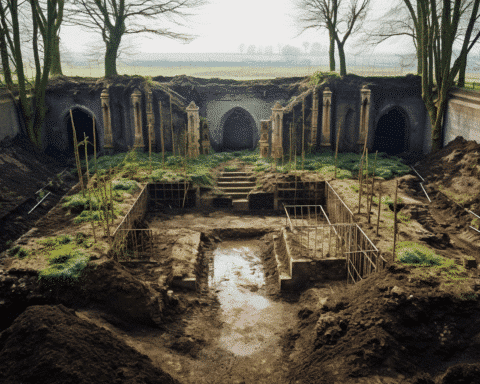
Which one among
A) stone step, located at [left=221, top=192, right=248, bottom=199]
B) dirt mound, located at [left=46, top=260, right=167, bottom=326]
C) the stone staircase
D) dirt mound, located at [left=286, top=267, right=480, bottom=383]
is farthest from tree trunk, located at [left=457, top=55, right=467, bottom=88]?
dirt mound, located at [left=46, top=260, right=167, bottom=326]

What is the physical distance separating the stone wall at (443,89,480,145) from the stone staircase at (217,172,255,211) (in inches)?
412

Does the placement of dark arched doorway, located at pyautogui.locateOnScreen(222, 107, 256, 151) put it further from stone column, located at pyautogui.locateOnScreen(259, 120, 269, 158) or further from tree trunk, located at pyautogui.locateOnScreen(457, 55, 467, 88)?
tree trunk, located at pyautogui.locateOnScreen(457, 55, 467, 88)

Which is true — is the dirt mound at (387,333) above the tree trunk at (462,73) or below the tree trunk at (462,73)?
below

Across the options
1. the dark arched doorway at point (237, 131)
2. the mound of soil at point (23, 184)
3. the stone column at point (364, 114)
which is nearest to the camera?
the mound of soil at point (23, 184)

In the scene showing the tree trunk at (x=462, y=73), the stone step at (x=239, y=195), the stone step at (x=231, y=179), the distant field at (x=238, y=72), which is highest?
the distant field at (x=238, y=72)

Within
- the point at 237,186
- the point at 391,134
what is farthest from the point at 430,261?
the point at 391,134

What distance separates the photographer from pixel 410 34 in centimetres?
2969

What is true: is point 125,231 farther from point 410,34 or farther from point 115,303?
point 410,34

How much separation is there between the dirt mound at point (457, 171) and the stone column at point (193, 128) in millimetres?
11836

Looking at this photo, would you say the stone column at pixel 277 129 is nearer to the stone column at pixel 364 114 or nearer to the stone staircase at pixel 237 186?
the stone staircase at pixel 237 186

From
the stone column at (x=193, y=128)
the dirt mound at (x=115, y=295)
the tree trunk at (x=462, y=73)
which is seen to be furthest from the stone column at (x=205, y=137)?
the dirt mound at (x=115, y=295)

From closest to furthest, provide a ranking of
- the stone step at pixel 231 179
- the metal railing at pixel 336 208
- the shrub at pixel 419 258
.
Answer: the shrub at pixel 419 258 → the metal railing at pixel 336 208 → the stone step at pixel 231 179

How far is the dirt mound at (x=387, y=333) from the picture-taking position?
7941mm

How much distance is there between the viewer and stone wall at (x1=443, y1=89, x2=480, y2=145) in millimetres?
19578
